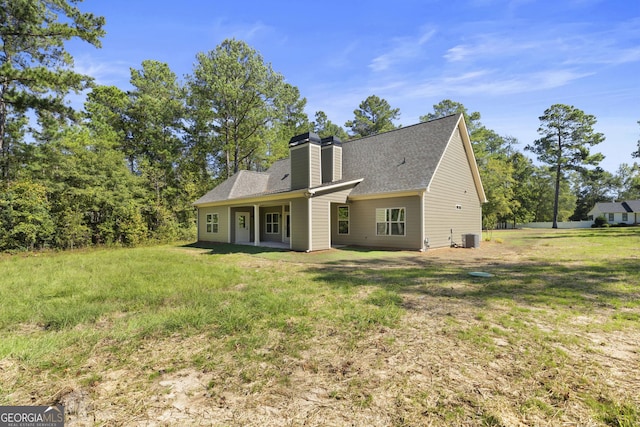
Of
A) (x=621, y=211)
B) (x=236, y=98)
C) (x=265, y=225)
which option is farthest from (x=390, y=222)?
(x=621, y=211)

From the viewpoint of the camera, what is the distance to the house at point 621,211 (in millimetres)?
44188

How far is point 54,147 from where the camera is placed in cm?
1789

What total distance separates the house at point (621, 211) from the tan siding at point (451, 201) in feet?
148

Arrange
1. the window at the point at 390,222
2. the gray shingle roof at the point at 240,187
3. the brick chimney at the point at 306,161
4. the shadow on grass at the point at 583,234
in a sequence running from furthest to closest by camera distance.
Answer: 1. the shadow on grass at the point at 583,234
2. the gray shingle roof at the point at 240,187
3. the brick chimney at the point at 306,161
4. the window at the point at 390,222

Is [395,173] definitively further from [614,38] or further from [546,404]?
[546,404]

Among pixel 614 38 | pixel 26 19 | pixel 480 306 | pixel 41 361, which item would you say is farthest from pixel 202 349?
pixel 26 19

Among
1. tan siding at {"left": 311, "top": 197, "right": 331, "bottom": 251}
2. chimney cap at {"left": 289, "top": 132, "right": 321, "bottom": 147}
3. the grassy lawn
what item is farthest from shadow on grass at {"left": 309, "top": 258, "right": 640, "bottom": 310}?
chimney cap at {"left": 289, "top": 132, "right": 321, "bottom": 147}

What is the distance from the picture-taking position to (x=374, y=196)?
1391 centimetres

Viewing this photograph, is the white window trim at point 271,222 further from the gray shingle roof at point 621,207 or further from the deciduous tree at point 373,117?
the gray shingle roof at point 621,207

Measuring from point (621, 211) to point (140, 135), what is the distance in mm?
64386

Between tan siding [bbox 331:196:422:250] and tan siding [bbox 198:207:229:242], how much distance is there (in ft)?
22.0

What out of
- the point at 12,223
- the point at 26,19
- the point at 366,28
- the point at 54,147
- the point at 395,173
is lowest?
the point at 12,223

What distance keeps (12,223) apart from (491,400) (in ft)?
70.2

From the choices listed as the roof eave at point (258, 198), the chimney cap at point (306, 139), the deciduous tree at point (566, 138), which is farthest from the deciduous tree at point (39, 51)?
the deciduous tree at point (566, 138)
